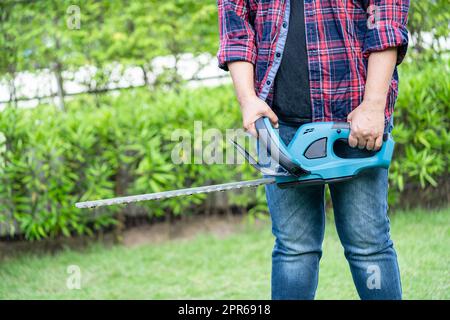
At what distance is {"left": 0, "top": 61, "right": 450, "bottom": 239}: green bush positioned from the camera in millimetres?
3541

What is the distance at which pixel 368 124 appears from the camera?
4.82 feet

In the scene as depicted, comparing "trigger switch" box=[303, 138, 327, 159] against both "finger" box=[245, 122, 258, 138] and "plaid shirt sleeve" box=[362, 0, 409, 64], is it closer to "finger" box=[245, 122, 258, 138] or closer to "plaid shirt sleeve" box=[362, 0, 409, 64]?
"finger" box=[245, 122, 258, 138]

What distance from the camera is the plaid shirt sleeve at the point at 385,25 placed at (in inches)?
57.5

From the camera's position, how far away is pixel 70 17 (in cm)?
484

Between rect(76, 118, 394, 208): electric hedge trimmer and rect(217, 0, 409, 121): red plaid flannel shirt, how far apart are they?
2.8 inches

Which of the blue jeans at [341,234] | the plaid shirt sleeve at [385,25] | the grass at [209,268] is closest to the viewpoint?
the plaid shirt sleeve at [385,25]

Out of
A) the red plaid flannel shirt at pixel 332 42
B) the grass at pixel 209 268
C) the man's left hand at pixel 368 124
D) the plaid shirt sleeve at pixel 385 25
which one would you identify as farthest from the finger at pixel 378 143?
the grass at pixel 209 268

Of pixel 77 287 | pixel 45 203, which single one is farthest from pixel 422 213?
pixel 45 203

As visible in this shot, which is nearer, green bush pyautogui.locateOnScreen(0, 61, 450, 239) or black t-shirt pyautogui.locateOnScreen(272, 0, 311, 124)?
black t-shirt pyautogui.locateOnScreen(272, 0, 311, 124)

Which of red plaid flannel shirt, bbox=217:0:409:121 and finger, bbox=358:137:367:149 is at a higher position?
red plaid flannel shirt, bbox=217:0:409:121

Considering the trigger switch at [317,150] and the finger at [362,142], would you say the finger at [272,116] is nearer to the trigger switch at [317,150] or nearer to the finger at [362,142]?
the trigger switch at [317,150]

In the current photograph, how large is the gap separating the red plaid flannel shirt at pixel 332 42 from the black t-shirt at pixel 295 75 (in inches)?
0.6

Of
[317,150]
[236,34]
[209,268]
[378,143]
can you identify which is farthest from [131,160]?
[378,143]

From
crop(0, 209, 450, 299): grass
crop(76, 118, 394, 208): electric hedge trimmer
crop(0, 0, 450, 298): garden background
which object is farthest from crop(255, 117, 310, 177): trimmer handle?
crop(0, 0, 450, 298): garden background
